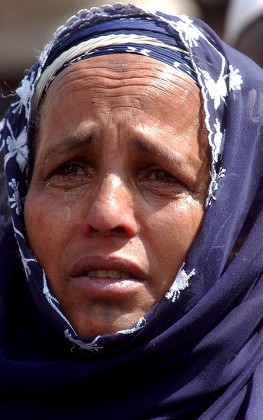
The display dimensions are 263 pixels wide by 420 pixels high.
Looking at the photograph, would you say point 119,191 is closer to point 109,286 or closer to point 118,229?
point 118,229

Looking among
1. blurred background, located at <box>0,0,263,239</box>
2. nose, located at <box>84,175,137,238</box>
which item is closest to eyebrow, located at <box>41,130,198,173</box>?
nose, located at <box>84,175,137,238</box>

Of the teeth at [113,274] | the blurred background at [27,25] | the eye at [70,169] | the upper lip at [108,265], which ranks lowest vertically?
the blurred background at [27,25]

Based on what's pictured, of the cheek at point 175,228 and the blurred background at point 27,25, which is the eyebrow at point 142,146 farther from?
the blurred background at point 27,25

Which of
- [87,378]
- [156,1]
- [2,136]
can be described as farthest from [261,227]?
[156,1]

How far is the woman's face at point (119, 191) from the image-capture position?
2896 mm

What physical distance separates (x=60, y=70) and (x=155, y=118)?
45 cm

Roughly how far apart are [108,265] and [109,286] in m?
0.07

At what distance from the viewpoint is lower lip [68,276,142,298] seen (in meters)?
2.88

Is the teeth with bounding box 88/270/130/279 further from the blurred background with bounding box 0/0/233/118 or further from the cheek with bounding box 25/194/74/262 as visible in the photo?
the blurred background with bounding box 0/0/233/118

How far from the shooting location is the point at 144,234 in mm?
2912

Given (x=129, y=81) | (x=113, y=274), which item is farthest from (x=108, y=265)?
(x=129, y=81)

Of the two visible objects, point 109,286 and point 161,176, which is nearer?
point 109,286

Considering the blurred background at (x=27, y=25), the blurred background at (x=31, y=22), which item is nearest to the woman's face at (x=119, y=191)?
the blurred background at (x=31, y=22)

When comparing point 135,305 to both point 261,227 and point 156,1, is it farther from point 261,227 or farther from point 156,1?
point 156,1
